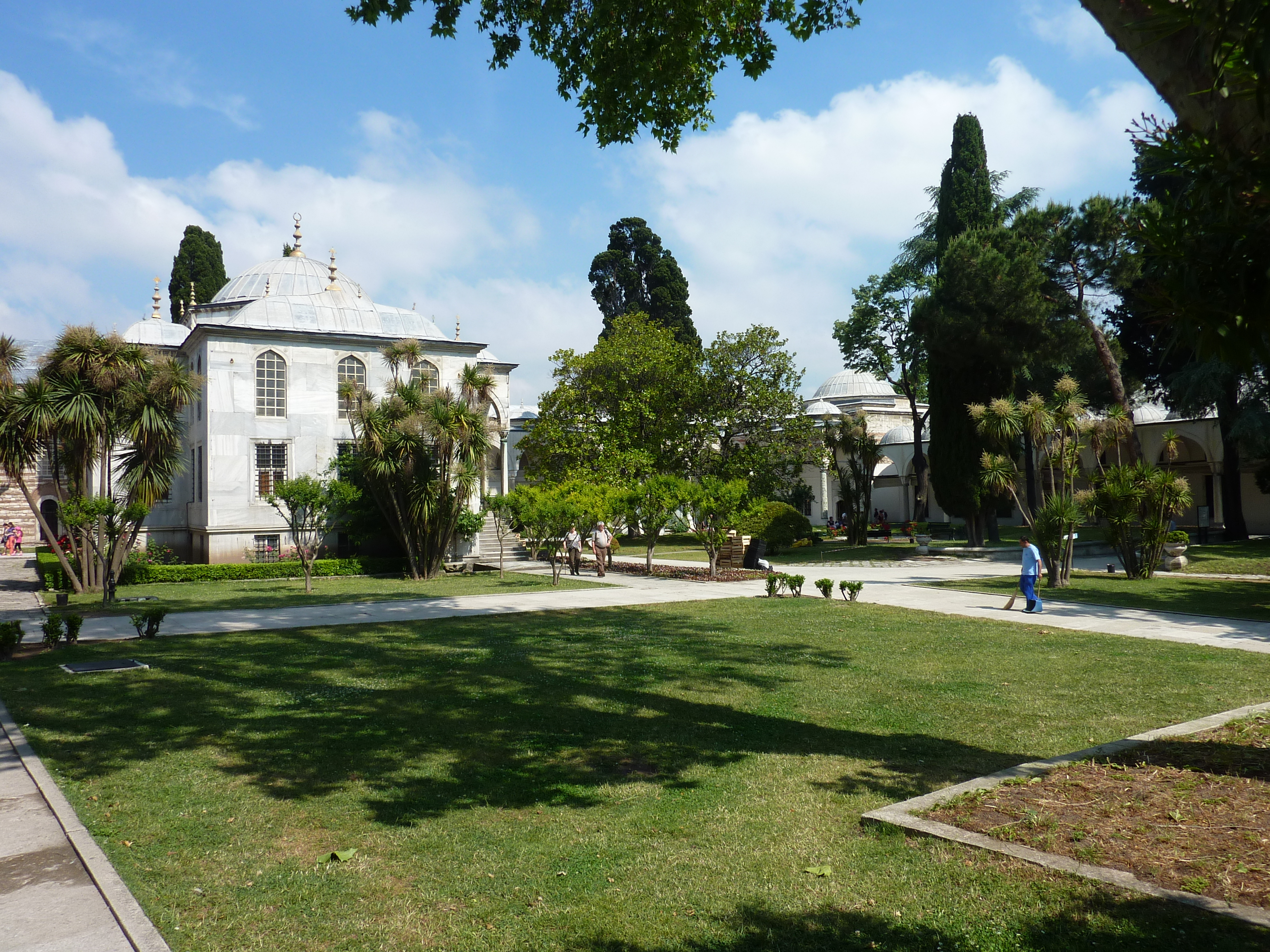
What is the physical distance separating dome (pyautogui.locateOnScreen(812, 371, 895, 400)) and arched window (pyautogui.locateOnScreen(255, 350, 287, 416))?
44822 millimetres

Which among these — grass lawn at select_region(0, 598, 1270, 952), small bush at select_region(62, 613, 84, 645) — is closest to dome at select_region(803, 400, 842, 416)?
grass lawn at select_region(0, 598, 1270, 952)

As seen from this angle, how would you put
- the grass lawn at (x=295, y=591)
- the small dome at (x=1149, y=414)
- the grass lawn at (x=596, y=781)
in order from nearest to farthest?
the grass lawn at (x=596, y=781) → the grass lawn at (x=295, y=591) → the small dome at (x=1149, y=414)

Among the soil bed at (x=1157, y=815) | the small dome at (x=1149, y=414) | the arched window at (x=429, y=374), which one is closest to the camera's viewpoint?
the soil bed at (x=1157, y=815)

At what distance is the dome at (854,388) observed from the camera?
6450cm

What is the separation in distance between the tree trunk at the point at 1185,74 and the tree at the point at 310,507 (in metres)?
19.1

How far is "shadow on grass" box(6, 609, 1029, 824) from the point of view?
6.12 meters

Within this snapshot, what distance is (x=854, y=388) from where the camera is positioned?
65.5m

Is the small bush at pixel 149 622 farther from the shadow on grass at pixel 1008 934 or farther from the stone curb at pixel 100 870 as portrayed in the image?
the shadow on grass at pixel 1008 934

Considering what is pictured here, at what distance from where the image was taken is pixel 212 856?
4809mm

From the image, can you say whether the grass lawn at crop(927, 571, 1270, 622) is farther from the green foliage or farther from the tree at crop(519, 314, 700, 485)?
the tree at crop(519, 314, 700, 485)

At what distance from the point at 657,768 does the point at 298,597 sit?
15.4 metres

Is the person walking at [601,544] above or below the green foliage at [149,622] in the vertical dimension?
above

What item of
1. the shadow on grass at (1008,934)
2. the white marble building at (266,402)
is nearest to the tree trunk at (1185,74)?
the shadow on grass at (1008,934)

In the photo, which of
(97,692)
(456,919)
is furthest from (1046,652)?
(97,692)
